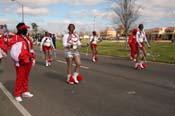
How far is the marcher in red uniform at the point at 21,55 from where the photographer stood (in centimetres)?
816

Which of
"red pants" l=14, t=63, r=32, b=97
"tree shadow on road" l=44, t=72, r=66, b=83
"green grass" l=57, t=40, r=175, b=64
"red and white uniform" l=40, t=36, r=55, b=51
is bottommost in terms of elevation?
"green grass" l=57, t=40, r=175, b=64

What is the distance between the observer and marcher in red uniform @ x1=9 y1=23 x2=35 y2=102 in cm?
816

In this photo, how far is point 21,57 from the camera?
8.18 m

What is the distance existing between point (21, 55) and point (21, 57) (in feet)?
0.17

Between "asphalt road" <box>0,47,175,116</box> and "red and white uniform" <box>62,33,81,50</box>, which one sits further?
"red and white uniform" <box>62,33,81,50</box>

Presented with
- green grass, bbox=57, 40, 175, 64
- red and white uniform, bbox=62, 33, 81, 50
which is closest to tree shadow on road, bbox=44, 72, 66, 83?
red and white uniform, bbox=62, 33, 81, 50

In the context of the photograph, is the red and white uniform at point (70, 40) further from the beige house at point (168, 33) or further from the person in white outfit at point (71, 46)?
the beige house at point (168, 33)

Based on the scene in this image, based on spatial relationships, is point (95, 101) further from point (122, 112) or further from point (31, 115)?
point (31, 115)

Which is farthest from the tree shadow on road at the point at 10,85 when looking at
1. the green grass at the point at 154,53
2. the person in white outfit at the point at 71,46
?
the green grass at the point at 154,53

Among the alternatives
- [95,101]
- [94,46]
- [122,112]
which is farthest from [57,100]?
[94,46]

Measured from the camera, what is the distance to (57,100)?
26.9ft

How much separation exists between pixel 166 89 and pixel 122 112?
3.09m

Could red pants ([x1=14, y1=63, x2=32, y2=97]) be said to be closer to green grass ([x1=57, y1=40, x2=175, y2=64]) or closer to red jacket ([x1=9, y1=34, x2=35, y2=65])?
red jacket ([x1=9, y1=34, x2=35, y2=65])

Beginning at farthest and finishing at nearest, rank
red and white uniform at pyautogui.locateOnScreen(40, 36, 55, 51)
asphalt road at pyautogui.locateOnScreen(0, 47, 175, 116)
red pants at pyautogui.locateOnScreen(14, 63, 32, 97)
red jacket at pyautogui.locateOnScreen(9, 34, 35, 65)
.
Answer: red and white uniform at pyautogui.locateOnScreen(40, 36, 55, 51) < red pants at pyautogui.locateOnScreen(14, 63, 32, 97) < red jacket at pyautogui.locateOnScreen(9, 34, 35, 65) < asphalt road at pyautogui.locateOnScreen(0, 47, 175, 116)
